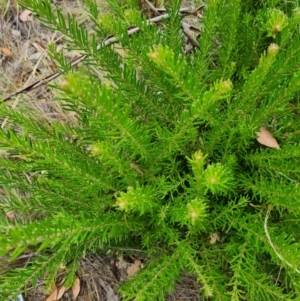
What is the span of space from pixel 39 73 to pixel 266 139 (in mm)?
1738

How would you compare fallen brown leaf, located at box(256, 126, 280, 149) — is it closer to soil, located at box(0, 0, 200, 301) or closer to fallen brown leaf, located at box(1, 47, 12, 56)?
soil, located at box(0, 0, 200, 301)

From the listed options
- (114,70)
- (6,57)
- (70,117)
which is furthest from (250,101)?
(6,57)

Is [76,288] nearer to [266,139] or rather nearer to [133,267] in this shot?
[133,267]

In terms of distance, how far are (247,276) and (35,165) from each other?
98cm

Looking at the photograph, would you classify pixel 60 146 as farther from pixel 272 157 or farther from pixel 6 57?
pixel 6 57

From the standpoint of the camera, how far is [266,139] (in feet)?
6.05

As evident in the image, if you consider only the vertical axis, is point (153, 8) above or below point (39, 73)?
above

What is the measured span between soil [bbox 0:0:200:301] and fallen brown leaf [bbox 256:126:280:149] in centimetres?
102

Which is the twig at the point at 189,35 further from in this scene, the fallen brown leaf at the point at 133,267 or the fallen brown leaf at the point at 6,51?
the fallen brown leaf at the point at 6,51

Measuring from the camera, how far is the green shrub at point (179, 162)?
4.28ft

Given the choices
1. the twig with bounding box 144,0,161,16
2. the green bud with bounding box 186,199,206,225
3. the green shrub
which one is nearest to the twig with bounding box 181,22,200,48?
the twig with bounding box 144,0,161,16

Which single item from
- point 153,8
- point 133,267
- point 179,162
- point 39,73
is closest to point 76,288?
point 133,267

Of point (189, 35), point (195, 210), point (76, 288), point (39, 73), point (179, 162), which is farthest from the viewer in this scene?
point (39, 73)

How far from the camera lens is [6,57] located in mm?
2895
